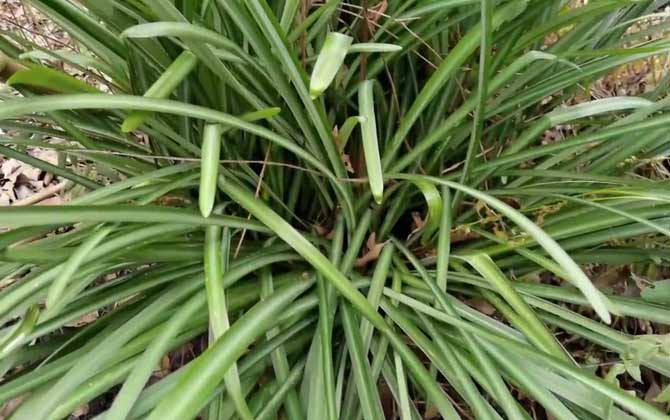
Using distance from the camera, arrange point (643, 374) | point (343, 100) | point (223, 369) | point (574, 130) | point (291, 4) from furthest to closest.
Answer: point (574, 130) → point (643, 374) → point (343, 100) → point (291, 4) → point (223, 369)

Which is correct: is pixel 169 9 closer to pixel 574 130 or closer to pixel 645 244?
pixel 645 244

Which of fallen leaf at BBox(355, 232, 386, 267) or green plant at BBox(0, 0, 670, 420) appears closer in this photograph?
green plant at BBox(0, 0, 670, 420)

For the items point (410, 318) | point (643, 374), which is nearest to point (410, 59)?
point (410, 318)

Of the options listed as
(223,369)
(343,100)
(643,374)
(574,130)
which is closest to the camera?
(223,369)

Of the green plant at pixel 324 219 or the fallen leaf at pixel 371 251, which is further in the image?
the fallen leaf at pixel 371 251

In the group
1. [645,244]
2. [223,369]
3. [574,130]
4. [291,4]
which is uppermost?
[291,4]

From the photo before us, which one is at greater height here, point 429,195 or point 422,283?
point 429,195

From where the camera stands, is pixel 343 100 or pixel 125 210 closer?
pixel 125 210
